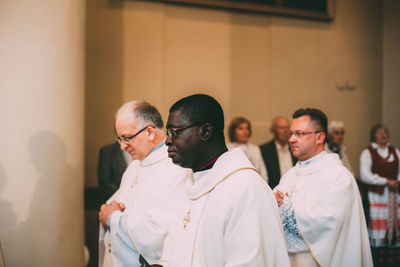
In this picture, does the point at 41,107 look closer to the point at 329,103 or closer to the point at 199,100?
the point at 199,100

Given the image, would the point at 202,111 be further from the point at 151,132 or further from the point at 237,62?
the point at 237,62

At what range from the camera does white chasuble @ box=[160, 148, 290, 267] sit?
1.65 m

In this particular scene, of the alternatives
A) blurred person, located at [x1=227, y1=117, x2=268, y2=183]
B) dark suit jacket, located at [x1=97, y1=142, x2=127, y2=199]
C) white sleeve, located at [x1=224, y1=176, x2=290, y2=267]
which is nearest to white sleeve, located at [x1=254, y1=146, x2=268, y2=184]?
blurred person, located at [x1=227, y1=117, x2=268, y2=183]

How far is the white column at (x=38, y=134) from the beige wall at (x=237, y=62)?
8.02 ft

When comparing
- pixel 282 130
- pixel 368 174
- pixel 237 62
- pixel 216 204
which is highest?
pixel 237 62

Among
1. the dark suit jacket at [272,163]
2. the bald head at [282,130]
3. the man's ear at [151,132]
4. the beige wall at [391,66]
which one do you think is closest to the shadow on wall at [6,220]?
the man's ear at [151,132]

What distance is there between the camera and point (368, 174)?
611 centimetres

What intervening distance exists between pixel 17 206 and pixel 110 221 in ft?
4.78

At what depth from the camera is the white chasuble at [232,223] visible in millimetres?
1646

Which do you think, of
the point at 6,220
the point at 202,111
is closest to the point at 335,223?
the point at 202,111

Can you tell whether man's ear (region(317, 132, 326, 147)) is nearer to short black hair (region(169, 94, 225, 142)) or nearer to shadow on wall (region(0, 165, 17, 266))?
short black hair (region(169, 94, 225, 142))

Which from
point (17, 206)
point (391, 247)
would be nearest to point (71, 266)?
point (17, 206)

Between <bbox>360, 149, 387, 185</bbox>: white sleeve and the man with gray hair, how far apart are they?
421 centimetres

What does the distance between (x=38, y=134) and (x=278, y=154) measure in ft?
10.8
